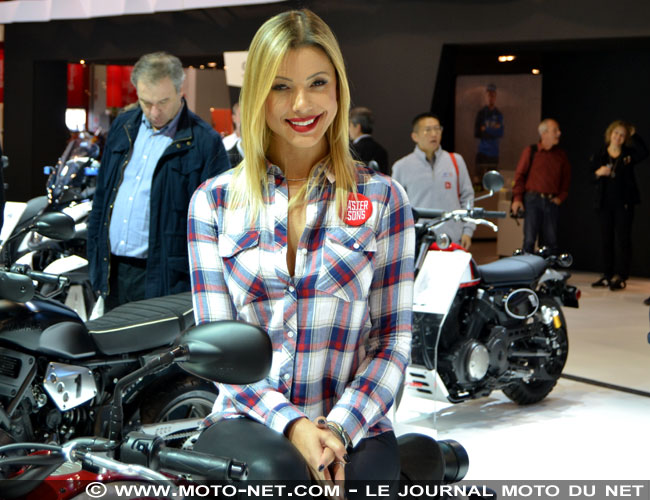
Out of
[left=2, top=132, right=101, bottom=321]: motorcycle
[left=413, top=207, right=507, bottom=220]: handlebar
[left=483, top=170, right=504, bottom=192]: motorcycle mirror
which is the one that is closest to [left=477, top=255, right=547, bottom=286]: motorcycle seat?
[left=413, top=207, right=507, bottom=220]: handlebar

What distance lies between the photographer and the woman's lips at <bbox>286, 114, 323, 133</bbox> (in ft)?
6.32

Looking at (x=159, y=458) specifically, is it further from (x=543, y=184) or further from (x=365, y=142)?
(x=543, y=184)

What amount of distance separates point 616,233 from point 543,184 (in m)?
1.14

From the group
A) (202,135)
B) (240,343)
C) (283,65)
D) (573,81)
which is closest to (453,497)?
(240,343)

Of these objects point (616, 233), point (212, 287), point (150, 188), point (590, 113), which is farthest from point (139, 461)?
point (590, 113)

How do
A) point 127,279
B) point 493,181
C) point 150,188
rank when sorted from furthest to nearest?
point 493,181, point 127,279, point 150,188

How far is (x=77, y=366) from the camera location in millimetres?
3547

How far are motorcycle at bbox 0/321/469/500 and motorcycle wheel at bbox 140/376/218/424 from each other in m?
1.92

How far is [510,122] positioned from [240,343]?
12675 mm

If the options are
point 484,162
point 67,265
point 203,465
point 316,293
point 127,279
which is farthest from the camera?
point 484,162

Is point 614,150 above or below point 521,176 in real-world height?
above

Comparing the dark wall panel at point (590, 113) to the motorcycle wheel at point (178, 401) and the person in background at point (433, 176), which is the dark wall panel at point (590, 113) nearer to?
the person in background at point (433, 176)

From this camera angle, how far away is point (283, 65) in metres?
1.90

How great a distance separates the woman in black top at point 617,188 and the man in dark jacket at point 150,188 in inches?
292
